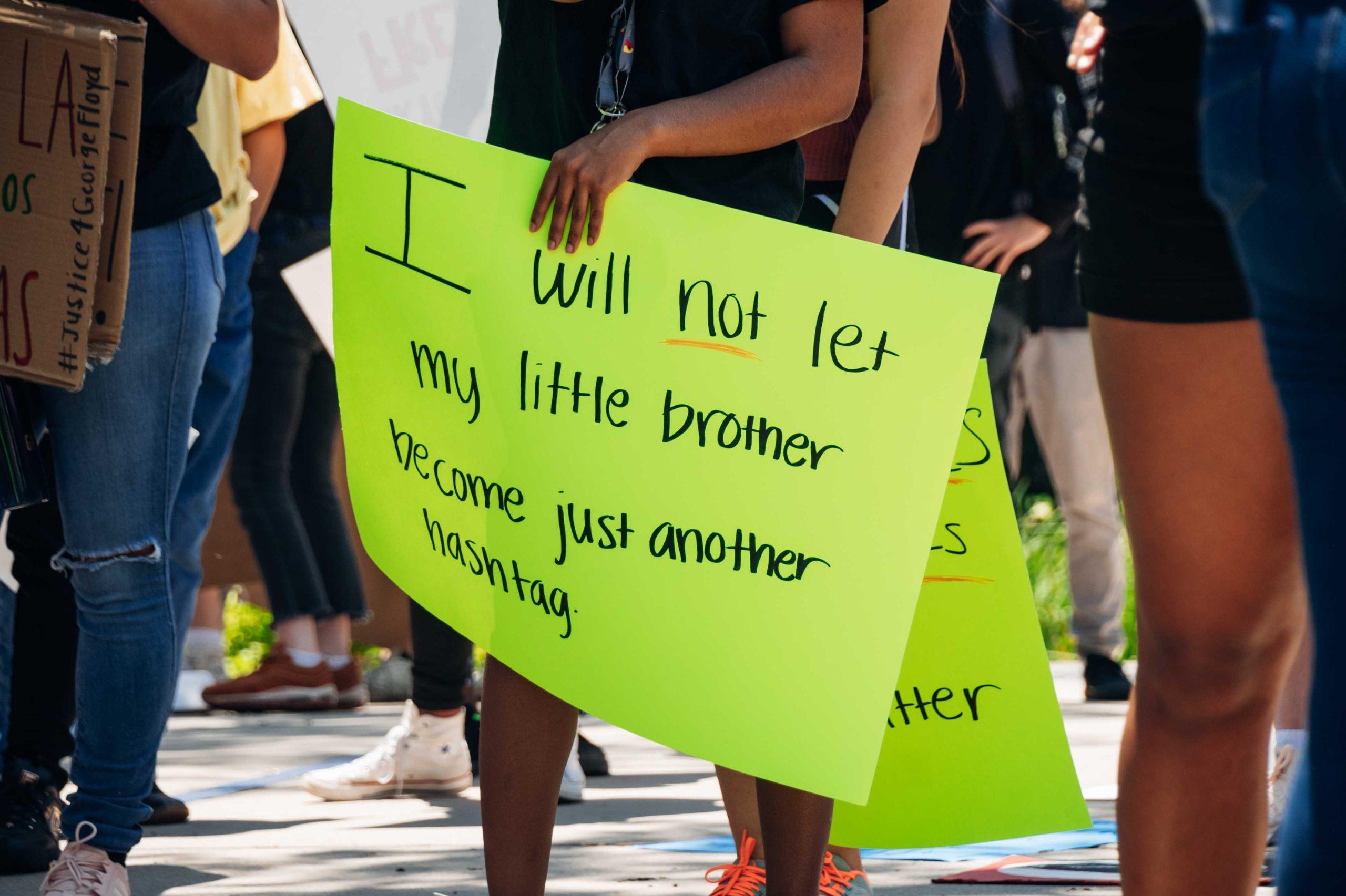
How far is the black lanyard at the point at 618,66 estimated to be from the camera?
81.7 inches

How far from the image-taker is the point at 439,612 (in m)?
2.16

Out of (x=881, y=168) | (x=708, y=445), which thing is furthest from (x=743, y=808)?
(x=881, y=168)

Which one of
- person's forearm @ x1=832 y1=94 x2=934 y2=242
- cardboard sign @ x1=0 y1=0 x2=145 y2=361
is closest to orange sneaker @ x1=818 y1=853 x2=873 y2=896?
person's forearm @ x1=832 y1=94 x2=934 y2=242

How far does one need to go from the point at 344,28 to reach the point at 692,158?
6.36ft

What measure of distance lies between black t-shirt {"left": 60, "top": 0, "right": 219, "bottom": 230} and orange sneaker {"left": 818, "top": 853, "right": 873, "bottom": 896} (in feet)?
4.44

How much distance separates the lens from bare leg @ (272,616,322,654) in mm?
5332

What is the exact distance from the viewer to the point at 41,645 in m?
3.09

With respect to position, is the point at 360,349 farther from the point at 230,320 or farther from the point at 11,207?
the point at 230,320

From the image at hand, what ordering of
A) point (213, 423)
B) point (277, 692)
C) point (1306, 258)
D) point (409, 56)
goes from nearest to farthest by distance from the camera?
point (1306, 258), point (213, 423), point (409, 56), point (277, 692)

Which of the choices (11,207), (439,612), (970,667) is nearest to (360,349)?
(439,612)

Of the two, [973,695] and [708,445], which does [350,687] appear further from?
[708,445]

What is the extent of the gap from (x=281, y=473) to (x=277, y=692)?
2.22ft

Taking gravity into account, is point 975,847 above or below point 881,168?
below

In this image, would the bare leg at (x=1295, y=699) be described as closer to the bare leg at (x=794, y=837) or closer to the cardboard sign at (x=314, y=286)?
the bare leg at (x=794, y=837)
